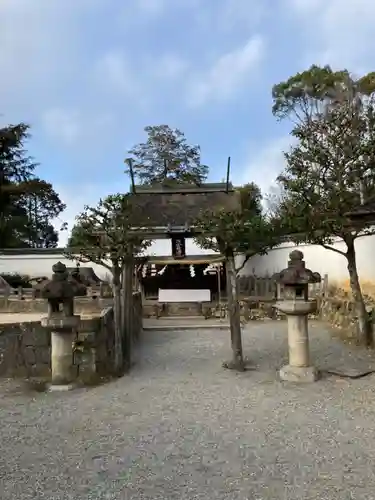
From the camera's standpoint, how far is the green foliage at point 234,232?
22.9 feet

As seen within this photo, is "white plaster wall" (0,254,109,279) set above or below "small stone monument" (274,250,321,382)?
above

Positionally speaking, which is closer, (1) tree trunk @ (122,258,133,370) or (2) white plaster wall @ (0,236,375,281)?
(1) tree trunk @ (122,258,133,370)

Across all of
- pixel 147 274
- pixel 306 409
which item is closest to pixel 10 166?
pixel 147 274

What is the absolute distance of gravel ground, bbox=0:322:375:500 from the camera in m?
3.23

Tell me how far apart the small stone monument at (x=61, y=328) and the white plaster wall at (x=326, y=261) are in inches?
273

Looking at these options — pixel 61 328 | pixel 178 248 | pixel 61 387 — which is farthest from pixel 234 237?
pixel 178 248

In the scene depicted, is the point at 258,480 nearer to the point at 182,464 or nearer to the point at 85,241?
the point at 182,464

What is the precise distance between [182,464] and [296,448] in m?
0.96

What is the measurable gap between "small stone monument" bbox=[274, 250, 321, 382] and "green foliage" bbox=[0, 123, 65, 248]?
19231 mm

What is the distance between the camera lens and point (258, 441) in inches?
162

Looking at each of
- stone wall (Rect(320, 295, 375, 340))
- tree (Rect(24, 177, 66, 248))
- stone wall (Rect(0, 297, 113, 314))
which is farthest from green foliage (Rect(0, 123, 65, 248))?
stone wall (Rect(320, 295, 375, 340))

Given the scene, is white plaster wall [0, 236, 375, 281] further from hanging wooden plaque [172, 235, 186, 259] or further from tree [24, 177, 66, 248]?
tree [24, 177, 66, 248]

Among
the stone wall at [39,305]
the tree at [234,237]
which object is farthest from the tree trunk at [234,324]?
the stone wall at [39,305]

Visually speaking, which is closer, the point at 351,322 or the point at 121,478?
the point at 121,478
